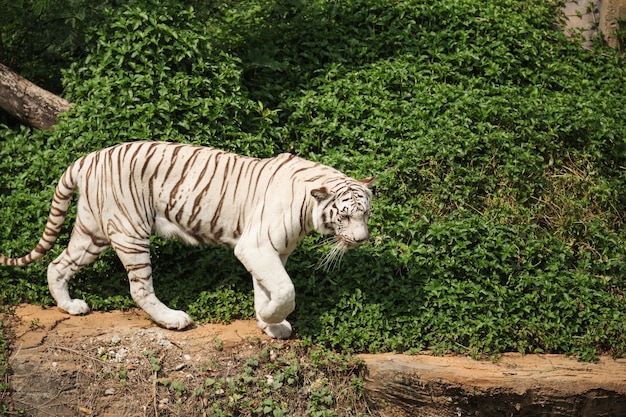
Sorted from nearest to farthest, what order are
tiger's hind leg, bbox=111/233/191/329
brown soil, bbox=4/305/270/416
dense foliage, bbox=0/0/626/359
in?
brown soil, bbox=4/305/270/416 → tiger's hind leg, bbox=111/233/191/329 → dense foliage, bbox=0/0/626/359

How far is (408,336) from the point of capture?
5.96 m

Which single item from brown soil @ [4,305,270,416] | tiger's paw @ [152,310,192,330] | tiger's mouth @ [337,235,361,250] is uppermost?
tiger's mouth @ [337,235,361,250]

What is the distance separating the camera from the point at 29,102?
287 inches

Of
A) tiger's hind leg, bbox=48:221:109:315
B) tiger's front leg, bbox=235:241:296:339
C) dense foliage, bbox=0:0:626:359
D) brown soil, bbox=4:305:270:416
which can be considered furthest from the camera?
dense foliage, bbox=0:0:626:359

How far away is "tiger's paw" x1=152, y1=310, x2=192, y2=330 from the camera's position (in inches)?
226

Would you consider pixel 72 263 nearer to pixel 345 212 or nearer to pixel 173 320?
pixel 173 320

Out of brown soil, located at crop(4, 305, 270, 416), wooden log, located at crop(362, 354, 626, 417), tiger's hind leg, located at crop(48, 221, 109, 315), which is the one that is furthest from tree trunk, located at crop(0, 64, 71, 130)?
wooden log, located at crop(362, 354, 626, 417)

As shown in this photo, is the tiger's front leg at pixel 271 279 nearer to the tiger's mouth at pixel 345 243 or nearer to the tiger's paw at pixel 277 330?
the tiger's paw at pixel 277 330

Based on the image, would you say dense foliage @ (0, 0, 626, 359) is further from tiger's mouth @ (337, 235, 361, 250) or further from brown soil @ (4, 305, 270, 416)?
tiger's mouth @ (337, 235, 361, 250)

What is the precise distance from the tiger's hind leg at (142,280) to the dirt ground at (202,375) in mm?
90

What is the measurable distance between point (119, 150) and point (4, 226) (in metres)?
1.34

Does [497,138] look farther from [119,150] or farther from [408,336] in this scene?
[119,150]

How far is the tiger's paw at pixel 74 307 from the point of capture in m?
5.93

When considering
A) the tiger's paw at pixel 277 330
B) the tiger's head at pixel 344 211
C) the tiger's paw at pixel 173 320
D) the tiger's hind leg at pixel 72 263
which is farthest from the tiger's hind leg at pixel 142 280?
the tiger's head at pixel 344 211
